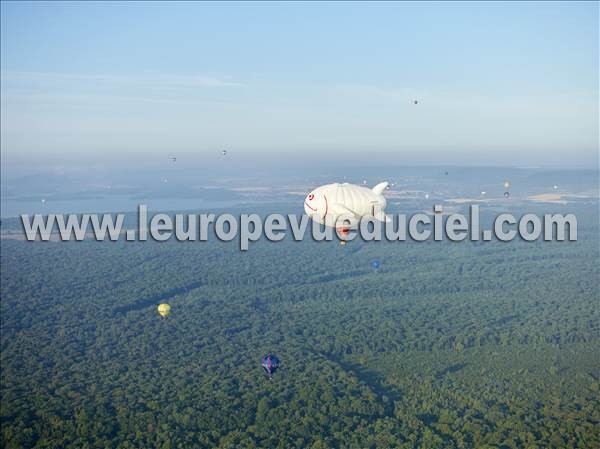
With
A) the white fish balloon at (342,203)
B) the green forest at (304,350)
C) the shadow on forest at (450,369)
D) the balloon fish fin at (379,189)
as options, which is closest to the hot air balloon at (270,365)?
the green forest at (304,350)

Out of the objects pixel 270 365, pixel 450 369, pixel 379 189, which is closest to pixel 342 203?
pixel 379 189

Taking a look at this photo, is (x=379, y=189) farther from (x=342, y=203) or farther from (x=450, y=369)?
(x=450, y=369)

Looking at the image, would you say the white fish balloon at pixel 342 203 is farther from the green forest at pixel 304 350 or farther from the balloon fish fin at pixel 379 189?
the green forest at pixel 304 350

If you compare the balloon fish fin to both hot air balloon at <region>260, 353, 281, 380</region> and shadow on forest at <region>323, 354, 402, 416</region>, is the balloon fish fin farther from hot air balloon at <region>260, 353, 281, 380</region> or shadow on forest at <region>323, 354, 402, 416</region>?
hot air balloon at <region>260, 353, 281, 380</region>

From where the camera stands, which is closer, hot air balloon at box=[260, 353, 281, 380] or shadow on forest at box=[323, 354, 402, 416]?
shadow on forest at box=[323, 354, 402, 416]


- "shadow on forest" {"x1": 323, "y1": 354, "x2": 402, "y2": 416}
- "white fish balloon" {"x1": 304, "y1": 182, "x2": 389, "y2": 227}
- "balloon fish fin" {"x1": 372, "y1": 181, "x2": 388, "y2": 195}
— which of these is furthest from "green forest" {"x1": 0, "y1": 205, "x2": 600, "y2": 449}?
"balloon fish fin" {"x1": 372, "y1": 181, "x2": 388, "y2": 195}
